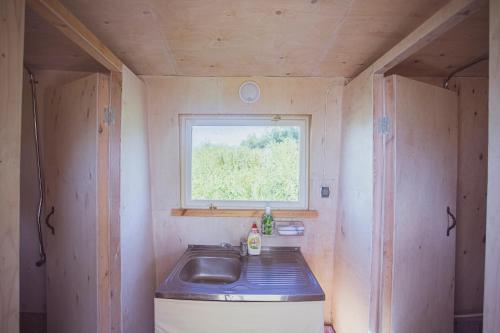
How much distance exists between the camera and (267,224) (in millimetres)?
1547

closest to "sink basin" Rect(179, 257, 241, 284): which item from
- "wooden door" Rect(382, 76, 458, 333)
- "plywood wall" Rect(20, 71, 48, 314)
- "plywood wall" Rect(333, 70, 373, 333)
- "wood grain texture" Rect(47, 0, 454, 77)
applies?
"plywood wall" Rect(333, 70, 373, 333)

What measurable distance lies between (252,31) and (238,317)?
1.38m

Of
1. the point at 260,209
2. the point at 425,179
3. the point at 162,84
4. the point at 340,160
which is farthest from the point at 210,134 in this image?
the point at 425,179

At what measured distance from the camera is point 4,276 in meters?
0.61

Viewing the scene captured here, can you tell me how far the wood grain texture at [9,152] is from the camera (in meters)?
0.61

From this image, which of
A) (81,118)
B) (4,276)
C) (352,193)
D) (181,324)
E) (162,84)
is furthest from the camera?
(162,84)

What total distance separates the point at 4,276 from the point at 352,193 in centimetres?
155

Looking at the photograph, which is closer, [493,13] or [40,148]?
[493,13]

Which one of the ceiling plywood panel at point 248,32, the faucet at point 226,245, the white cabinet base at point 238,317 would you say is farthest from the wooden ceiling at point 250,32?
the white cabinet base at point 238,317

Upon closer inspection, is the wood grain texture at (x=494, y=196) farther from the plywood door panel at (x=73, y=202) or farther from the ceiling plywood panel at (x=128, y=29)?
the plywood door panel at (x=73, y=202)

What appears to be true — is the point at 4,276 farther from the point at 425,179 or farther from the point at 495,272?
the point at 425,179

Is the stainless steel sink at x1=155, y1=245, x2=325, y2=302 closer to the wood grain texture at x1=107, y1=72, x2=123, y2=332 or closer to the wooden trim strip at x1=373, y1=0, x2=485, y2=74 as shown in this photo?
the wood grain texture at x1=107, y1=72, x2=123, y2=332

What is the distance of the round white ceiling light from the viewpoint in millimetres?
1600

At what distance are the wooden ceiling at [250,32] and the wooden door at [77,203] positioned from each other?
306mm
